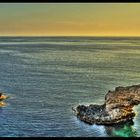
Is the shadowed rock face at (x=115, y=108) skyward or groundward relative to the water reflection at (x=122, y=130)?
skyward

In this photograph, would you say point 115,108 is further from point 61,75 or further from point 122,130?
point 61,75

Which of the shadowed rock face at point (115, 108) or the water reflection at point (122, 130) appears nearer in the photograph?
the water reflection at point (122, 130)

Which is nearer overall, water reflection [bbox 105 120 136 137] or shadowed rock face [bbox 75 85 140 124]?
water reflection [bbox 105 120 136 137]

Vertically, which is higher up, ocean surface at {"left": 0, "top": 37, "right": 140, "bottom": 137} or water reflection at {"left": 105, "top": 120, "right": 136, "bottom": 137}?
ocean surface at {"left": 0, "top": 37, "right": 140, "bottom": 137}

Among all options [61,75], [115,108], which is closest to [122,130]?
A: [115,108]
